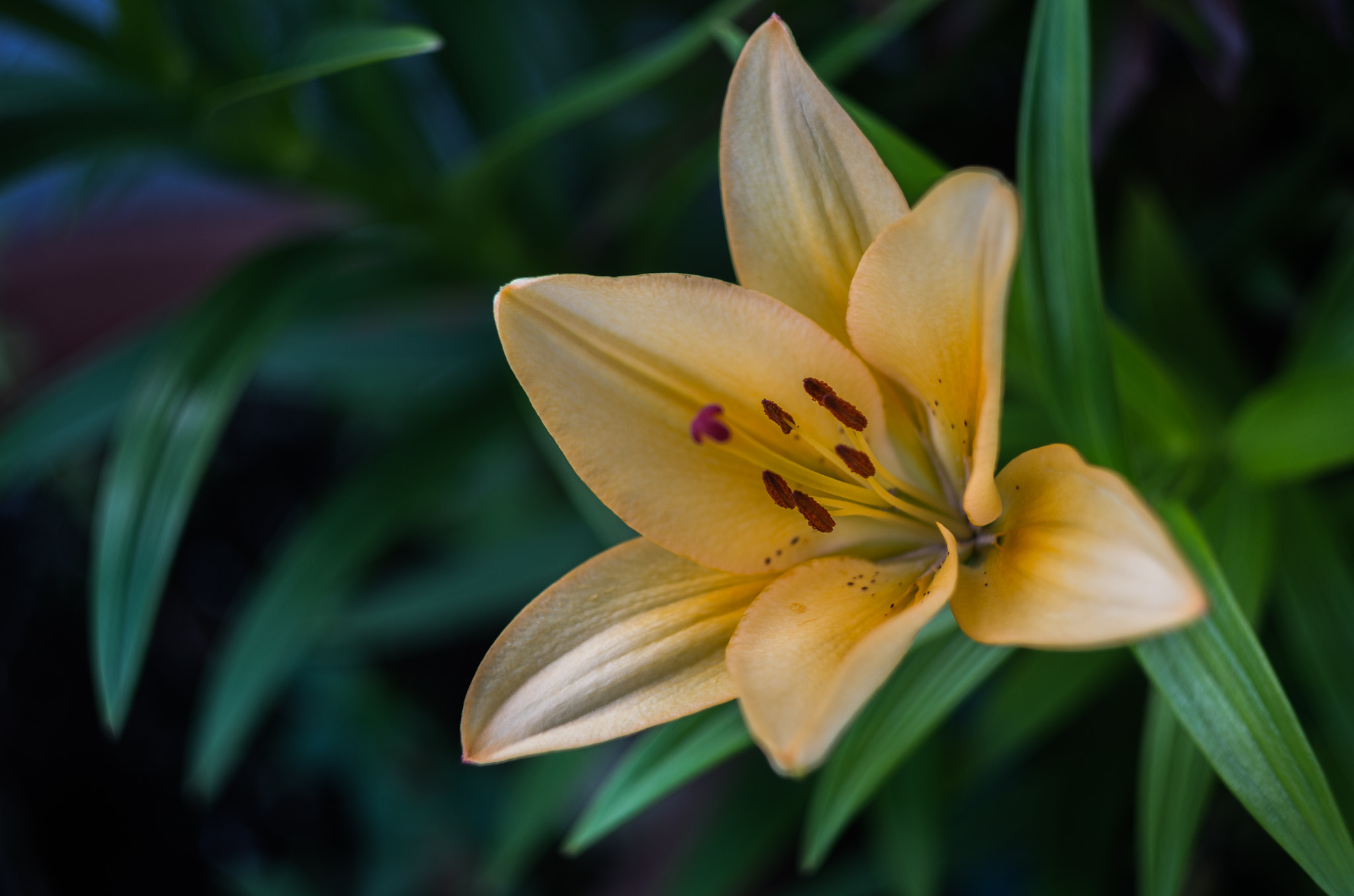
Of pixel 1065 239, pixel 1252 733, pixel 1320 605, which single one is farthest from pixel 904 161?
pixel 1320 605

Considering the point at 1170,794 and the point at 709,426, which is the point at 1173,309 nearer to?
the point at 1170,794

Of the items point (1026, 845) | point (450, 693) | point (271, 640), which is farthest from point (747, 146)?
point (450, 693)

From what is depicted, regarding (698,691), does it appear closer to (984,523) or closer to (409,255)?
(984,523)

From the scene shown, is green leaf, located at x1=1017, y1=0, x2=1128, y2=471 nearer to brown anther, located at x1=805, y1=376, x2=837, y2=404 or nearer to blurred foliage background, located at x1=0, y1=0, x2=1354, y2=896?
blurred foliage background, located at x1=0, y1=0, x2=1354, y2=896

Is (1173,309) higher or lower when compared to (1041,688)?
higher

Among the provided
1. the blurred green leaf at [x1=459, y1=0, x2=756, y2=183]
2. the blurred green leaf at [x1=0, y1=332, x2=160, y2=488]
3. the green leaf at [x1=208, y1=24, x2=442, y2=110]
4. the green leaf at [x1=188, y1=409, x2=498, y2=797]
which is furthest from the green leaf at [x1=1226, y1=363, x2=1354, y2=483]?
the blurred green leaf at [x1=0, y1=332, x2=160, y2=488]

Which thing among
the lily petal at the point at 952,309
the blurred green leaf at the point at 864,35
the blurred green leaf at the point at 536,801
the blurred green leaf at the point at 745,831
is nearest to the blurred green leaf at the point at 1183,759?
the lily petal at the point at 952,309
